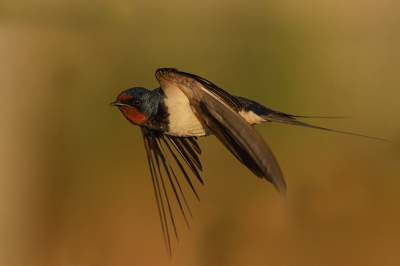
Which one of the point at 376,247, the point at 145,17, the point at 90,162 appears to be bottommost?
the point at 376,247

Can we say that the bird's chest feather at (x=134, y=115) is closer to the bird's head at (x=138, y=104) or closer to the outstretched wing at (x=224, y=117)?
the bird's head at (x=138, y=104)

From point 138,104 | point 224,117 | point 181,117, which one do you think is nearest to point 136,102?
point 138,104

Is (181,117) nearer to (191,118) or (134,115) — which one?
(191,118)

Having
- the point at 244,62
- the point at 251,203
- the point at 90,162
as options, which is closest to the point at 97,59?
the point at 90,162

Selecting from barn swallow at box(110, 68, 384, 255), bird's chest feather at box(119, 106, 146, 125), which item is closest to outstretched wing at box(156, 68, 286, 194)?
barn swallow at box(110, 68, 384, 255)

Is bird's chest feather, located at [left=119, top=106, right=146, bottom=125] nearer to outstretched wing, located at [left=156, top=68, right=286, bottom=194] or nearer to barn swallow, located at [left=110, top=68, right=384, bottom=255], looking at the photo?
barn swallow, located at [left=110, top=68, right=384, bottom=255]

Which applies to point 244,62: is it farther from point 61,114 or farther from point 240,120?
point 240,120
